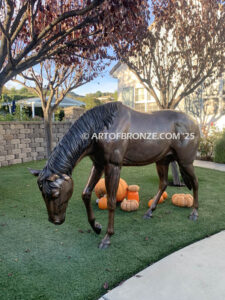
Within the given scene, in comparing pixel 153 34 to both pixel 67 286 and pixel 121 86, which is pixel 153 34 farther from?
pixel 121 86

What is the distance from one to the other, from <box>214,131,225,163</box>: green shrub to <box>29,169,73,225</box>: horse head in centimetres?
724

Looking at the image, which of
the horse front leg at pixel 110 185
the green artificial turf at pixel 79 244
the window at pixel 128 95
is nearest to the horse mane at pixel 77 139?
the horse front leg at pixel 110 185

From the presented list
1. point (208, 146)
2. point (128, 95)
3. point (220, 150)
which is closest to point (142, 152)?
point (220, 150)

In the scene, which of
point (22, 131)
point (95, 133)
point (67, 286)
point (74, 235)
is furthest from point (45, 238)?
point (22, 131)

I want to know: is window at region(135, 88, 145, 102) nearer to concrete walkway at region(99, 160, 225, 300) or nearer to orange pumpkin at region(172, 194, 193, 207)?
orange pumpkin at region(172, 194, 193, 207)

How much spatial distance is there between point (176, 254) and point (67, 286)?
1180mm

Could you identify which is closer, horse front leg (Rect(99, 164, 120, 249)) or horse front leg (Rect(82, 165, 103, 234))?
horse front leg (Rect(99, 164, 120, 249))

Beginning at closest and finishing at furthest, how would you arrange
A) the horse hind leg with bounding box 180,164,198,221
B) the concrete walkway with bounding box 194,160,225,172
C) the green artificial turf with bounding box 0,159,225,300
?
the green artificial turf with bounding box 0,159,225,300 → the horse hind leg with bounding box 180,164,198,221 → the concrete walkway with bounding box 194,160,225,172

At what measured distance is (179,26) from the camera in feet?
17.0

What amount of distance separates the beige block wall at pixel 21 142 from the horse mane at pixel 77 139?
655 centimetres

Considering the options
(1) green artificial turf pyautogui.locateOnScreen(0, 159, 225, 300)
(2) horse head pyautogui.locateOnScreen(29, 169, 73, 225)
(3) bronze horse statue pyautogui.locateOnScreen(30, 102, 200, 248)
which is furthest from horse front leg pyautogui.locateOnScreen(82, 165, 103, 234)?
(2) horse head pyautogui.locateOnScreen(29, 169, 73, 225)

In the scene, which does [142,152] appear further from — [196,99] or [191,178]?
[196,99]

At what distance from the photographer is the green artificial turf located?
1932 mm

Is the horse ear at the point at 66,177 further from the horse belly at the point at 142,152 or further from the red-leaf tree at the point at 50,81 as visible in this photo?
the red-leaf tree at the point at 50,81
